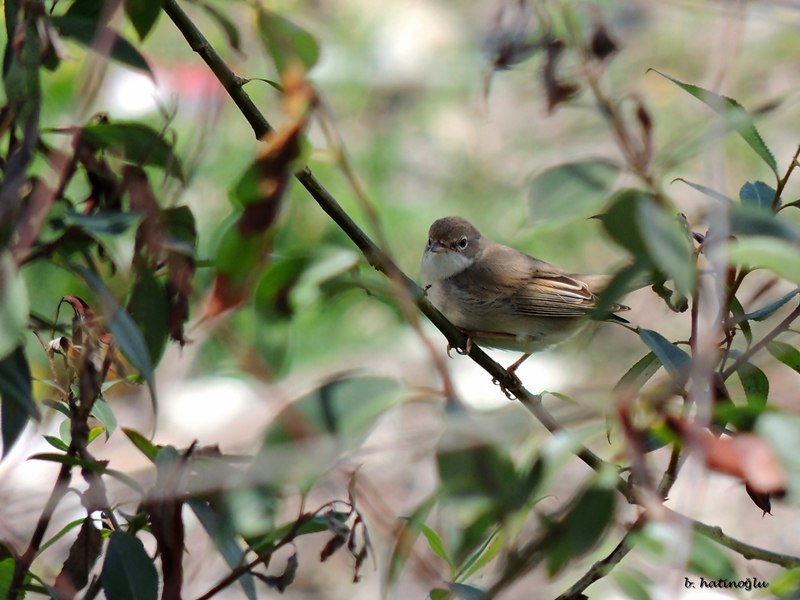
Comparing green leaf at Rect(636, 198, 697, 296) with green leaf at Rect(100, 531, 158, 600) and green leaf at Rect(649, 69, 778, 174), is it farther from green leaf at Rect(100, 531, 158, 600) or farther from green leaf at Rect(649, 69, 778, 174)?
green leaf at Rect(100, 531, 158, 600)

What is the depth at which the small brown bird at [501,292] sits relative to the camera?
386 cm

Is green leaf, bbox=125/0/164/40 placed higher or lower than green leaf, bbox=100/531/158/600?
higher

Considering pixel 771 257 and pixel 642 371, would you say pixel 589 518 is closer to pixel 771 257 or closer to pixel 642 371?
pixel 771 257

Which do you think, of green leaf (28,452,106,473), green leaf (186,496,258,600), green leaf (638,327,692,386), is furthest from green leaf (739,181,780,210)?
green leaf (28,452,106,473)

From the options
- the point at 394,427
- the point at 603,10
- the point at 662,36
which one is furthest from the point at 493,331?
the point at 662,36

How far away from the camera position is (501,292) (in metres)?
3.94

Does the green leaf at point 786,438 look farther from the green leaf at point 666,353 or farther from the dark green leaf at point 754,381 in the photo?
the dark green leaf at point 754,381

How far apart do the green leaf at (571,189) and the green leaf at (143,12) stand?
0.78 m

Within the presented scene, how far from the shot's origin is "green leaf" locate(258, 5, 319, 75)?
1077 millimetres

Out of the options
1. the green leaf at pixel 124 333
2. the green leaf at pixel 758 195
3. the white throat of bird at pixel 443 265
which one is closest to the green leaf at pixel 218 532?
the green leaf at pixel 124 333

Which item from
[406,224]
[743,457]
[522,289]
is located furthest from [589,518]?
[406,224]

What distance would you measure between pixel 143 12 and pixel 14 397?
27.8 inches

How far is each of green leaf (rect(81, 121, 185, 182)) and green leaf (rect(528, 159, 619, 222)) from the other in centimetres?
56

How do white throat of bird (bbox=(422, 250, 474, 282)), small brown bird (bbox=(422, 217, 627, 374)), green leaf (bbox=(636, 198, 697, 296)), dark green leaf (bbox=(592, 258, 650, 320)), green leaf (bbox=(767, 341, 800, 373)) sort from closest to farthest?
green leaf (bbox=(636, 198, 697, 296)), dark green leaf (bbox=(592, 258, 650, 320)), green leaf (bbox=(767, 341, 800, 373)), small brown bird (bbox=(422, 217, 627, 374)), white throat of bird (bbox=(422, 250, 474, 282))
